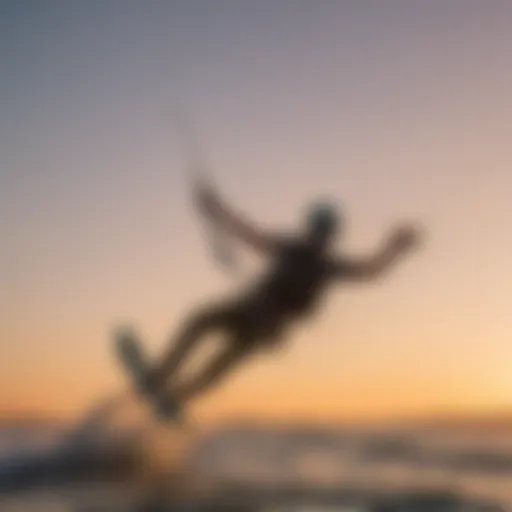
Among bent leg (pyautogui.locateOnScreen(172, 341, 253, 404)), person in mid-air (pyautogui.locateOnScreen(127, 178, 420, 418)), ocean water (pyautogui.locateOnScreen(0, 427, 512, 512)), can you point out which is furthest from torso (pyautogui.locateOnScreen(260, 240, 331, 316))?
ocean water (pyautogui.locateOnScreen(0, 427, 512, 512))

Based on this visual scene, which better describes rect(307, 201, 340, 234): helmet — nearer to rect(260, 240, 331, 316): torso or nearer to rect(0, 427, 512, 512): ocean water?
rect(260, 240, 331, 316): torso

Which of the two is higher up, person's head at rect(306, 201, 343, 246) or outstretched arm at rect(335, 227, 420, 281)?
person's head at rect(306, 201, 343, 246)

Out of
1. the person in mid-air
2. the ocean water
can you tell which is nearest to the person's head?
the person in mid-air

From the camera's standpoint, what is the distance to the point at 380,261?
1888 millimetres

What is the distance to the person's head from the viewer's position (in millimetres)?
1873

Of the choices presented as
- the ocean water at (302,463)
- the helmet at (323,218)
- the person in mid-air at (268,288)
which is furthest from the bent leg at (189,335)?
the helmet at (323,218)

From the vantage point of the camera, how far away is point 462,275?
6.30 feet

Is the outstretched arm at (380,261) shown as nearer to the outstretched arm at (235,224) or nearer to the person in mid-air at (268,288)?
the person in mid-air at (268,288)

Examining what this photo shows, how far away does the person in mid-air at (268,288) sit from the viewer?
6.16ft

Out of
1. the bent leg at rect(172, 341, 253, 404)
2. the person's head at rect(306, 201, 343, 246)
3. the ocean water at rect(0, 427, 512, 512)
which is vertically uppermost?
the person's head at rect(306, 201, 343, 246)

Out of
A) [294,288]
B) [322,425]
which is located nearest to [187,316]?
[294,288]

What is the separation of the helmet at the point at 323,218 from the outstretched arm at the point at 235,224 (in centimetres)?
8

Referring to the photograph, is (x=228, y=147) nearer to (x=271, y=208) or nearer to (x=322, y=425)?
(x=271, y=208)

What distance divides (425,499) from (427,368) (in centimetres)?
25
